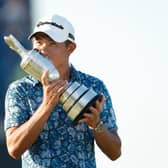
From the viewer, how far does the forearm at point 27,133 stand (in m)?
2.84

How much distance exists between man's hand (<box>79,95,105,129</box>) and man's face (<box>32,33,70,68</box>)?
271 millimetres

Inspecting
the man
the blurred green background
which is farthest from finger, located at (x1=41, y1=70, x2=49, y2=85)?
the blurred green background

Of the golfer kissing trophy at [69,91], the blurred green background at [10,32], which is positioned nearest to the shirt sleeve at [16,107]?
the golfer kissing trophy at [69,91]

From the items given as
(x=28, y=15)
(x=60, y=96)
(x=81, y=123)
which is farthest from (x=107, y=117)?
(x=28, y=15)

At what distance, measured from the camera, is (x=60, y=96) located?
283 cm

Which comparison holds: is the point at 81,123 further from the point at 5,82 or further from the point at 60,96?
the point at 5,82

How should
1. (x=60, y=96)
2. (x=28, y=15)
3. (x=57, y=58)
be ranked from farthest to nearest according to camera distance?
(x=28, y=15) → (x=57, y=58) → (x=60, y=96)

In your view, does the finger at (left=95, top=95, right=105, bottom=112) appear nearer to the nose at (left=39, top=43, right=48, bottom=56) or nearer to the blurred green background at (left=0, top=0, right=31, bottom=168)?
the nose at (left=39, top=43, right=48, bottom=56)

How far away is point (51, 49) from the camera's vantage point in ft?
9.90

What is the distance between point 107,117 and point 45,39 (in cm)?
42

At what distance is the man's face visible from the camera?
2.99m

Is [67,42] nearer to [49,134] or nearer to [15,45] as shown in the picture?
[15,45]

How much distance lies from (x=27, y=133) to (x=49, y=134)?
0.46ft

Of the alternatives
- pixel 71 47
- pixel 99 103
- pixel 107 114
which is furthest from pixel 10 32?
pixel 99 103
